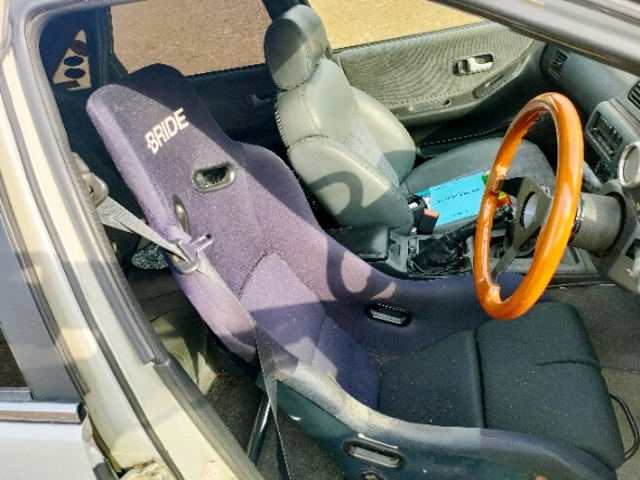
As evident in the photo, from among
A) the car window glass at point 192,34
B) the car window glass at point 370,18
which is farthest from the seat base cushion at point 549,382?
the car window glass at point 370,18

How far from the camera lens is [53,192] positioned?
916 mm

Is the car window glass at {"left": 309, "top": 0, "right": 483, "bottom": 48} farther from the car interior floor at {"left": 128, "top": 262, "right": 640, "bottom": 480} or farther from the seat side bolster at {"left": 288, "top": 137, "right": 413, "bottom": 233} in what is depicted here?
the car interior floor at {"left": 128, "top": 262, "right": 640, "bottom": 480}

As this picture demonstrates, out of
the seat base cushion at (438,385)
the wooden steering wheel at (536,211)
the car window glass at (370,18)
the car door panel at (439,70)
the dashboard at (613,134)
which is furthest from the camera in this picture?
the car window glass at (370,18)

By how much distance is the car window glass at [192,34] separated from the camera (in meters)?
2.31

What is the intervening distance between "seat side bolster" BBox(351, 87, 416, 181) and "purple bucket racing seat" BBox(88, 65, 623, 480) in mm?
826

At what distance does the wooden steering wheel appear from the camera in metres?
0.99

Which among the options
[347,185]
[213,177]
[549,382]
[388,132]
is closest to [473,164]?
[388,132]

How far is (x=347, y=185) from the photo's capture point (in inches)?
76.7

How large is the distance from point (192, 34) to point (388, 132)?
1.08m

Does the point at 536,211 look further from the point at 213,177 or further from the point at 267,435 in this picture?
the point at 267,435

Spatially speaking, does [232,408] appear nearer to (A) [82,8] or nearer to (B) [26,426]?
(B) [26,426]

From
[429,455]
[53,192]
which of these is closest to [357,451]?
[429,455]

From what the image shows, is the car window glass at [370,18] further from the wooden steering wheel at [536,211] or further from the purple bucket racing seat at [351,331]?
the wooden steering wheel at [536,211]

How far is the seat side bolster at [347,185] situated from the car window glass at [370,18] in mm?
1825
